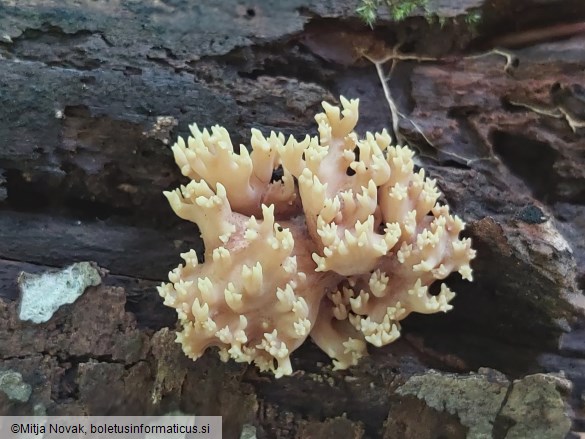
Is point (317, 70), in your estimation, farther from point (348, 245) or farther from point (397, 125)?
point (348, 245)

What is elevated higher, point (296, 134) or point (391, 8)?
point (391, 8)

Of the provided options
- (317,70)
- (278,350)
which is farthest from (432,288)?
(317,70)

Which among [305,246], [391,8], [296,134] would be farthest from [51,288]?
[391,8]

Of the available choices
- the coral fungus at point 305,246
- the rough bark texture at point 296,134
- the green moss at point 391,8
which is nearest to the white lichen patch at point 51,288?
the rough bark texture at point 296,134

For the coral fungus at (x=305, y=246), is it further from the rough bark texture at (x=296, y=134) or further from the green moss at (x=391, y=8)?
the green moss at (x=391, y=8)

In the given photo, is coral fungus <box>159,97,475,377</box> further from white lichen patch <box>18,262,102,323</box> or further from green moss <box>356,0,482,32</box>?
green moss <box>356,0,482,32</box>

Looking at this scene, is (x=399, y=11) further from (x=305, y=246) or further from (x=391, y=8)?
(x=305, y=246)
